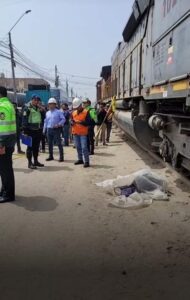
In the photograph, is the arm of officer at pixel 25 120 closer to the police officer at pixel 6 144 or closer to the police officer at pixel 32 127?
the police officer at pixel 32 127

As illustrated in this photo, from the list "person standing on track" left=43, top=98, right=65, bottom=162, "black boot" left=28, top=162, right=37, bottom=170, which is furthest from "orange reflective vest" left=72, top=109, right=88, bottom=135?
"black boot" left=28, top=162, right=37, bottom=170

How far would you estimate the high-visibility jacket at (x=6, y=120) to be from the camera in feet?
22.7

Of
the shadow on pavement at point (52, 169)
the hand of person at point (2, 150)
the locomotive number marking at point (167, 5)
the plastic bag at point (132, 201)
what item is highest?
the locomotive number marking at point (167, 5)

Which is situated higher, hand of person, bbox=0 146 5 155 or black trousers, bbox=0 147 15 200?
hand of person, bbox=0 146 5 155

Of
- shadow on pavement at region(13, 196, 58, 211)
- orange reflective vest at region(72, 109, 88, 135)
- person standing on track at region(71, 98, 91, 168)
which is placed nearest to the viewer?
shadow on pavement at region(13, 196, 58, 211)

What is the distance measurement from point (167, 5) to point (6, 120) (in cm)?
349

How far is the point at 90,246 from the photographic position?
15.9 feet

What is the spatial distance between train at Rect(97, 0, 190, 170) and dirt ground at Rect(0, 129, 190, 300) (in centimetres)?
104

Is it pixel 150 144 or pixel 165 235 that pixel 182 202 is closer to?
pixel 165 235

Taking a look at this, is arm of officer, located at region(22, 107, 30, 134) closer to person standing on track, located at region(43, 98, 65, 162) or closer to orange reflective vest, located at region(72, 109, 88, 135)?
orange reflective vest, located at region(72, 109, 88, 135)

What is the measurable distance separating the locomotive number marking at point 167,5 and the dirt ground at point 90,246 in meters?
3.16

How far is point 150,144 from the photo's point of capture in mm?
10617

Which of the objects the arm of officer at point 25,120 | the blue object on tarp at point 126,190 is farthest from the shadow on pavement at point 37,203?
the arm of officer at point 25,120

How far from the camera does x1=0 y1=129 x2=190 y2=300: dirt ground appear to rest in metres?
3.77
